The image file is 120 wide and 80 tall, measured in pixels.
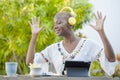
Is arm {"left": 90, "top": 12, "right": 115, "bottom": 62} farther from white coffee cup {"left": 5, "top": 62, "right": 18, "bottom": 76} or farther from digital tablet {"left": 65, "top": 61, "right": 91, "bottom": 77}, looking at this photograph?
white coffee cup {"left": 5, "top": 62, "right": 18, "bottom": 76}

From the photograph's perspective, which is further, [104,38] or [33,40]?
[33,40]

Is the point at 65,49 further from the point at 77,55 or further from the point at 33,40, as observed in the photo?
the point at 33,40

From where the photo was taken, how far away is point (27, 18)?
542cm

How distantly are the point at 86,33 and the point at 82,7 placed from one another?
0.90m

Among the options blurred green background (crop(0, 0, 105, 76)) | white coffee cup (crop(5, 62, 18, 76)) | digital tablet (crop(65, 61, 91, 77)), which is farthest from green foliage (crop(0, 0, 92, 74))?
digital tablet (crop(65, 61, 91, 77))

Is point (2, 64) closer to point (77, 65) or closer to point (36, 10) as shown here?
point (36, 10)

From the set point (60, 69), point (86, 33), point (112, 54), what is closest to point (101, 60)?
point (112, 54)

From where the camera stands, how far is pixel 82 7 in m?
5.77

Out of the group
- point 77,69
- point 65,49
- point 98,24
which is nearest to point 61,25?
point 65,49

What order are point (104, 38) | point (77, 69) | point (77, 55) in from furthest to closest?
point (77, 55)
point (104, 38)
point (77, 69)

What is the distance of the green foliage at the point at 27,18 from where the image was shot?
5.45 meters

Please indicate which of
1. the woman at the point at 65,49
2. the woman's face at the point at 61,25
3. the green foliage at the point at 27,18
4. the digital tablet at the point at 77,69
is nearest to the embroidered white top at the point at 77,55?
the woman at the point at 65,49

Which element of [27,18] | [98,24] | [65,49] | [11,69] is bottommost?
[11,69]

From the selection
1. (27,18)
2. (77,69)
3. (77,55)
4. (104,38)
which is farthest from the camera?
(27,18)
